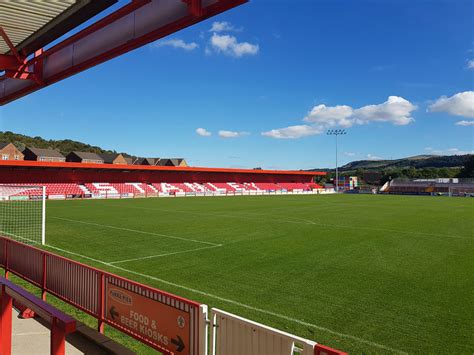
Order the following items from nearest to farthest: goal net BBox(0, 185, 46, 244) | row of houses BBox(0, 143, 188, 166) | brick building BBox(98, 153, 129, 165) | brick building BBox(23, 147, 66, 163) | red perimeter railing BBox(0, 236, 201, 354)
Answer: red perimeter railing BBox(0, 236, 201, 354), goal net BBox(0, 185, 46, 244), row of houses BBox(0, 143, 188, 166), brick building BBox(23, 147, 66, 163), brick building BBox(98, 153, 129, 165)

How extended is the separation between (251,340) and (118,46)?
15.8ft

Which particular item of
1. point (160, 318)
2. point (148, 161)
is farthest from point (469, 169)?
point (160, 318)

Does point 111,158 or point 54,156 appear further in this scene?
point 111,158

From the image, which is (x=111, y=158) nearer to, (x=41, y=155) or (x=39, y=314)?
(x=41, y=155)

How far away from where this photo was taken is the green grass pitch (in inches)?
236

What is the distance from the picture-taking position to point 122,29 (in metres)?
5.55

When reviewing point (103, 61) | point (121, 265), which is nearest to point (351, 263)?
point (121, 265)

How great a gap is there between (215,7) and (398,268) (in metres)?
9.21

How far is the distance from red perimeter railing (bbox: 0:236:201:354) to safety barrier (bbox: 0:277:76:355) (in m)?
1.37

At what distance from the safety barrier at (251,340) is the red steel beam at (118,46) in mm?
3625

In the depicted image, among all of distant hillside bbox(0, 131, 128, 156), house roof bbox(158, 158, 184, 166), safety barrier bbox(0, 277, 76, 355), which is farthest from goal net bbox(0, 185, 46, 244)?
distant hillside bbox(0, 131, 128, 156)

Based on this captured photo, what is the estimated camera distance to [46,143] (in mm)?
138875

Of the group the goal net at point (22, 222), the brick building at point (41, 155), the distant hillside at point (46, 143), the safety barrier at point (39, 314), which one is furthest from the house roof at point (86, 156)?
the safety barrier at point (39, 314)

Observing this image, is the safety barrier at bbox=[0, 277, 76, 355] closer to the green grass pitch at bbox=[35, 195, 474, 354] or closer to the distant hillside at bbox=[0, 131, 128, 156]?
the green grass pitch at bbox=[35, 195, 474, 354]
